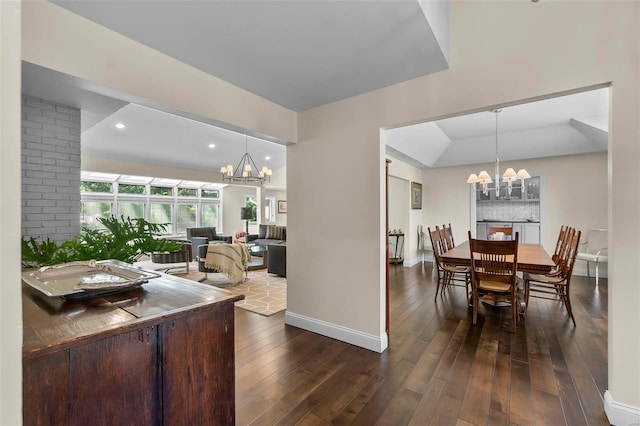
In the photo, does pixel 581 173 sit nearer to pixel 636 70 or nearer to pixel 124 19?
pixel 636 70

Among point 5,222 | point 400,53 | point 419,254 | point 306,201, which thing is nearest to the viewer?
point 5,222

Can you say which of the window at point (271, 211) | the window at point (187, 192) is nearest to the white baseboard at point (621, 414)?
the window at point (187, 192)

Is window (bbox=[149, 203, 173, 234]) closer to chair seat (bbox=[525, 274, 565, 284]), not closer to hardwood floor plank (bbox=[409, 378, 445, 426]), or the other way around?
hardwood floor plank (bbox=[409, 378, 445, 426])

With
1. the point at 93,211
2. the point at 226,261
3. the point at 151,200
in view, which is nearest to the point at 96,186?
the point at 93,211

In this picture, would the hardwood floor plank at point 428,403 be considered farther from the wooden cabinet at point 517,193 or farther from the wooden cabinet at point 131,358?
the wooden cabinet at point 517,193

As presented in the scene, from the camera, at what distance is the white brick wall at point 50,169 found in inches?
98.6

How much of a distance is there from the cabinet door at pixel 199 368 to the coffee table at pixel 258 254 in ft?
15.5

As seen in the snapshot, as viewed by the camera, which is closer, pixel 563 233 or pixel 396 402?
pixel 396 402

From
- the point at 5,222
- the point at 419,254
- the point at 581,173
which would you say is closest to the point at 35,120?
the point at 5,222

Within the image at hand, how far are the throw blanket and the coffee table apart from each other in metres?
0.94

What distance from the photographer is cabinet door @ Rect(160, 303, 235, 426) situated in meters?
1.19

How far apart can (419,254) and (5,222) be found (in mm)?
7354

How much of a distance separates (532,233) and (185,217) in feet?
32.2

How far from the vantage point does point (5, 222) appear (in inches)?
18.5
